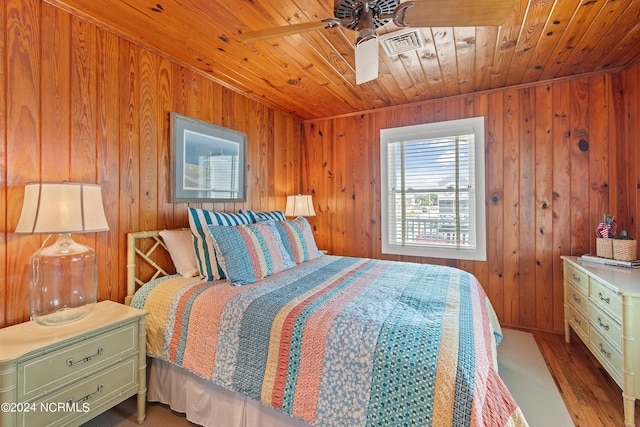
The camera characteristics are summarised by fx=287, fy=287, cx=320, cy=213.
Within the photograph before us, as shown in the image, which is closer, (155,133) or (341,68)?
(155,133)

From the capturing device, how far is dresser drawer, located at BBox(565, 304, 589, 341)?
2139 mm

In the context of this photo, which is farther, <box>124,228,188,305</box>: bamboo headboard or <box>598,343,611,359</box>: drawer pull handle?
<box>124,228,188,305</box>: bamboo headboard

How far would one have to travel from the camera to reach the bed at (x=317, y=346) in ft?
3.45

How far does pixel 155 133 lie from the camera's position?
220 cm

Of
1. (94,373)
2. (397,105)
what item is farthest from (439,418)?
(397,105)

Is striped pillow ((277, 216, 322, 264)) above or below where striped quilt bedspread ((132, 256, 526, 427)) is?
above

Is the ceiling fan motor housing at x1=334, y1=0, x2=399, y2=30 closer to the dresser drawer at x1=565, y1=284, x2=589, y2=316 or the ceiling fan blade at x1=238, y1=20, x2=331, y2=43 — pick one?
the ceiling fan blade at x1=238, y1=20, x2=331, y2=43

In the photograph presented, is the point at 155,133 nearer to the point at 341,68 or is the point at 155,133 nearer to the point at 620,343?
the point at 341,68

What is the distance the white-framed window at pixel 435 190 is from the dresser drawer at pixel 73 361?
2.66m

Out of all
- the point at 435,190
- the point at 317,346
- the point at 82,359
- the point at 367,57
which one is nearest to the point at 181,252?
the point at 82,359

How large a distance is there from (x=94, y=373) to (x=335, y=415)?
1.24m

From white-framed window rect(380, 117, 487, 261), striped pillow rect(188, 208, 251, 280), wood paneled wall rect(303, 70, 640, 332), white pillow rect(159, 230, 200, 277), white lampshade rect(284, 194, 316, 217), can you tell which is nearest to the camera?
striped pillow rect(188, 208, 251, 280)

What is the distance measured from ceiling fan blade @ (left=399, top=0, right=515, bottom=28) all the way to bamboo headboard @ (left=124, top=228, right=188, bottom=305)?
6.92 feet

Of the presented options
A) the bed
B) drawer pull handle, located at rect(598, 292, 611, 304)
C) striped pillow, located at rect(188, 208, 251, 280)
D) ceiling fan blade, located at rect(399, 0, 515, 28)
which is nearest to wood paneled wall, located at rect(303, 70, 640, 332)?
drawer pull handle, located at rect(598, 292, 611, 304)
